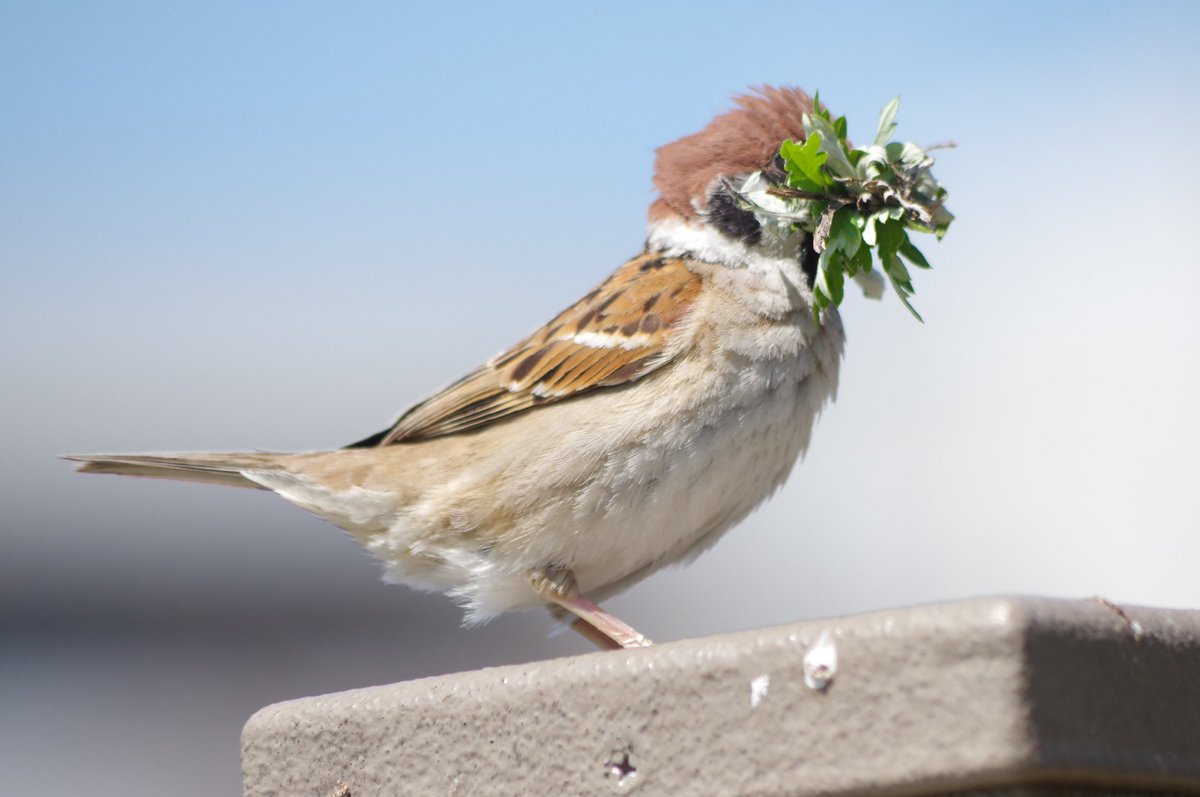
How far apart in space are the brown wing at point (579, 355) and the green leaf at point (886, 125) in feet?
2.12

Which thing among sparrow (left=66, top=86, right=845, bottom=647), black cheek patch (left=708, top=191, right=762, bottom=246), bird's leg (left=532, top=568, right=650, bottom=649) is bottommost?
bird's leg (left=532, top=568, right=650, bottom=649)

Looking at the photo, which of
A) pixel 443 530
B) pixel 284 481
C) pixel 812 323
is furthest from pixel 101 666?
pixel 812 323

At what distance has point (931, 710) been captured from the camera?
4.81ft

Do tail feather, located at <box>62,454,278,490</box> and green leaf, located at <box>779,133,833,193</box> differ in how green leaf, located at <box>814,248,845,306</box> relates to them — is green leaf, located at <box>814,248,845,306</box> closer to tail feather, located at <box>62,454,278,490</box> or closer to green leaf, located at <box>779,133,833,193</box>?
green leaf, located at <box>779,133,833,193</box>

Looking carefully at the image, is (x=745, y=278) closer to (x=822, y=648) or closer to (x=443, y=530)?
(x=443, y=530)

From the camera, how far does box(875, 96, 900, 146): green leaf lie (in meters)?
2.62

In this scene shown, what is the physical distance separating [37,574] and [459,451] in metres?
7.78

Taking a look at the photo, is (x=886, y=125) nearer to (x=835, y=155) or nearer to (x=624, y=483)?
(x=835, y=155)

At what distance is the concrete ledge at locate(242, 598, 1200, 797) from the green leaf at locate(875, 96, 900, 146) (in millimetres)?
1248

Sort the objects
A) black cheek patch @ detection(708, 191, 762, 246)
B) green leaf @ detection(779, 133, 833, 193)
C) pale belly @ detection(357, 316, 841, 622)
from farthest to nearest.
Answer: black cheek patch @ detection(708, 191, 762, 246) < pale belly @ detection(357, 316, 841, 622) < green leaf @ detection(779, 133, 833, 193)

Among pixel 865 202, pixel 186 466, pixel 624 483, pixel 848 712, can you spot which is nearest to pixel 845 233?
pixel 865 202

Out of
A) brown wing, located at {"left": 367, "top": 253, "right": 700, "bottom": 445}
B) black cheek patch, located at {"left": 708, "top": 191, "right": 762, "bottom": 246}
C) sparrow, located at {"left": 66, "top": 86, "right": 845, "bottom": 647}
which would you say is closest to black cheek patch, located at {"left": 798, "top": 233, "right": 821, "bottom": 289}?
sparrow, located at {"left": 66, "top": 86, "right": 845, "bottom": 647}

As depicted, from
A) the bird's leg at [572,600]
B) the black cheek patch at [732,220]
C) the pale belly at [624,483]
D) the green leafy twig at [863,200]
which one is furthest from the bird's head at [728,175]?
the bird's leg at [572,600]

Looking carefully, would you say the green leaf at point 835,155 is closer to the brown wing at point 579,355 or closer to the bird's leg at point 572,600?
the brown wing at point 579,355
